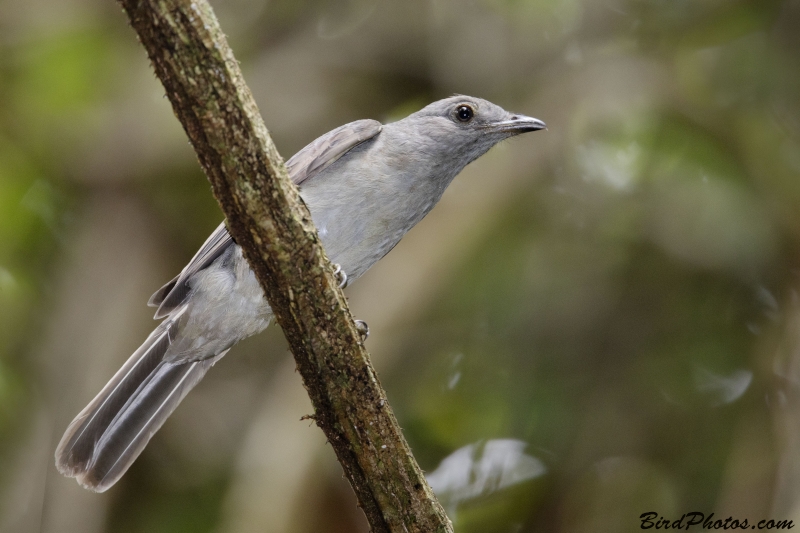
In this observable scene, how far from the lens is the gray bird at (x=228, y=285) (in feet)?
14.6

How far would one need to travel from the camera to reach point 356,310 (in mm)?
6703

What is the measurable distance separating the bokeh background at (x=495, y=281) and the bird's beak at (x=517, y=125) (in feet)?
5.06

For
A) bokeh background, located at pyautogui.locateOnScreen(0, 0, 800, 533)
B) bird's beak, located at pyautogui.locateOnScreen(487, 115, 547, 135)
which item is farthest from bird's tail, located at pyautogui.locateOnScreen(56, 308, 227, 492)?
bird's beak, located at pyautogui.locateOnScreen(487, 115, 547, 135)

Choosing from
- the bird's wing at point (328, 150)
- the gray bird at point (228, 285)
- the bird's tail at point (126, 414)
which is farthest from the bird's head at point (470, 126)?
the bird's tail at point (126, 414)

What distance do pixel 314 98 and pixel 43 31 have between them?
2.40 meters

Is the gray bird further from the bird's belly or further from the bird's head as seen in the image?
the bird's head

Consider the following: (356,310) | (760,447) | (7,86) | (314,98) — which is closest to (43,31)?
(7,86)

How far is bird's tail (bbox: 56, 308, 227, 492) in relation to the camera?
4406 mm

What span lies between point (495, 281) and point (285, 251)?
388 cm

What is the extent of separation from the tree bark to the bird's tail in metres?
1.80

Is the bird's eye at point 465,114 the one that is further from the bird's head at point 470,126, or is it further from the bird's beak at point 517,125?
the bird's beak at point 517,125

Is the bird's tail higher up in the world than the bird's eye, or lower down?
lower down

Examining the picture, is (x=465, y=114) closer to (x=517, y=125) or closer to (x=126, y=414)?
(x=517, y=125)

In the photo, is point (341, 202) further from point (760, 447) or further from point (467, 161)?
point (760, 447)
